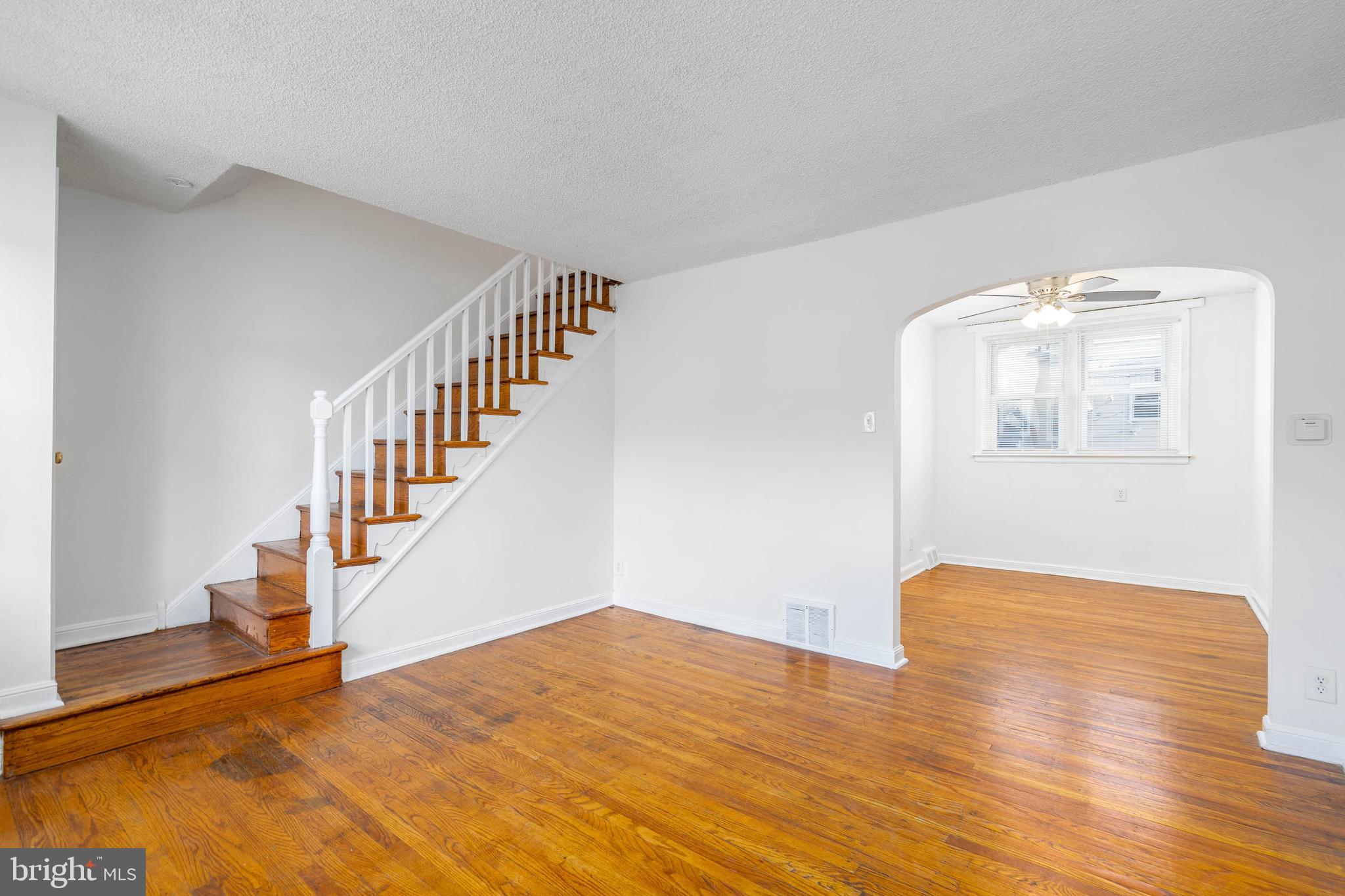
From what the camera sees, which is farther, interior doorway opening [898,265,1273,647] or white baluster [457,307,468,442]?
interior doorway opening [898,265,1273,647]

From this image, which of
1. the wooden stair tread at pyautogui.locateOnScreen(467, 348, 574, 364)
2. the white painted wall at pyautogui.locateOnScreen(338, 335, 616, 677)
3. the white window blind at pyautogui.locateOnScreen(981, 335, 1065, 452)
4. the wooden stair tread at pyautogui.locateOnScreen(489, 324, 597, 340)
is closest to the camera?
the white painted wall at pyautogui.locateOnScreen(338, 335, 616, 677)

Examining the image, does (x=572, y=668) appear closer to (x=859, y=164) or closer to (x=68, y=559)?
(x=68, y=559)

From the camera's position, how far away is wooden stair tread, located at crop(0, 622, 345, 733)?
2432mm

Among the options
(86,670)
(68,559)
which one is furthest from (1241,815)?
(68,559)

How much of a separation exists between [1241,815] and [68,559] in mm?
5048

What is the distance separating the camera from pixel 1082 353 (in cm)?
585

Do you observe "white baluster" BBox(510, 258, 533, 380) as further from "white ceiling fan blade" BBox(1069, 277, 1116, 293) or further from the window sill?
the window sill

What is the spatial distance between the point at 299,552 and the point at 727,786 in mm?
2609

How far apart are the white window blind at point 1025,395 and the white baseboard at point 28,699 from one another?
693cm

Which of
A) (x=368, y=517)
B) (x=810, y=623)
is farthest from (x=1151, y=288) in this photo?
(x=368, y=517)

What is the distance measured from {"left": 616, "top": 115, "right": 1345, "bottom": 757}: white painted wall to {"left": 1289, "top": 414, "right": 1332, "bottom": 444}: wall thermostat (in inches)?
1.2

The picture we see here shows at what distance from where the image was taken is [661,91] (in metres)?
2.16

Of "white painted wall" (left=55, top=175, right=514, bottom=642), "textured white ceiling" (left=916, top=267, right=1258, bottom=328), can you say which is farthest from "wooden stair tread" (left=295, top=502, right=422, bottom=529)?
"textured white ceiling" (left=916, top=267, right=1258, bottom=328)

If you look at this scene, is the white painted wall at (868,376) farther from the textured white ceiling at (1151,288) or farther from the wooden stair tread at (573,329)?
the textured white ceiling at (1151,288)
